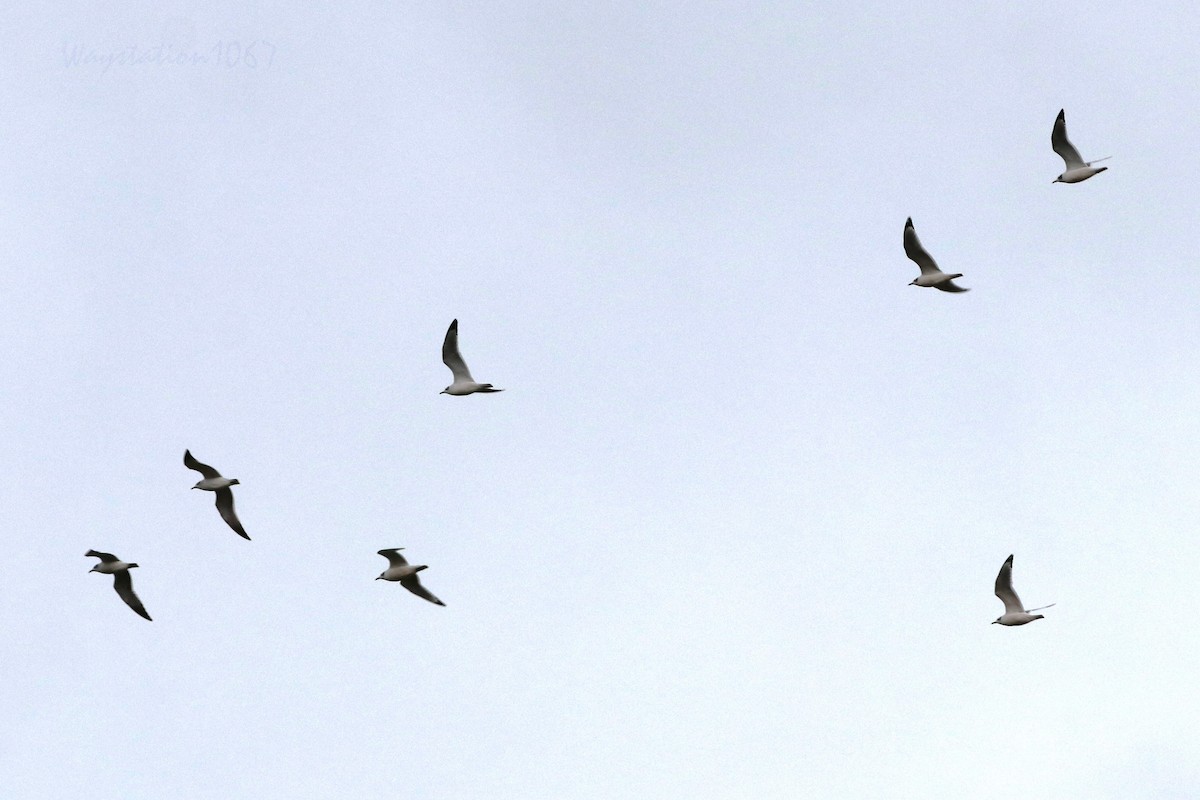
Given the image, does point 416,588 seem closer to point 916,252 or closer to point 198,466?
point 198,466

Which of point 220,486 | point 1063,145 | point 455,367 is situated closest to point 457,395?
point 455,367

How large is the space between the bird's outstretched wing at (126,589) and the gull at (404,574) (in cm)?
642

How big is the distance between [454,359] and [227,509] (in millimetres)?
7187

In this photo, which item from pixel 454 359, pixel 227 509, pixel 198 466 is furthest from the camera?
pixel 454 359

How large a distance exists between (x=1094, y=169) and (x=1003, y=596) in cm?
1147

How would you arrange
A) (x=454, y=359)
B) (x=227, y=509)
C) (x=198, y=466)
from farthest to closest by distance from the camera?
1. (x=454, y=359)
2. (x=227, y=509)
3. (x=198, y=466)

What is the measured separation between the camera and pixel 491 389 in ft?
165

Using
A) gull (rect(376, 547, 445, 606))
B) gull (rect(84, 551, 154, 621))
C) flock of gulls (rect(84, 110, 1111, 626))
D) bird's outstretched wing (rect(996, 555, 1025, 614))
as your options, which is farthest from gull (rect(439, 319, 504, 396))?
bird's outstretched wing (rect(996, 555, 1025, 614))

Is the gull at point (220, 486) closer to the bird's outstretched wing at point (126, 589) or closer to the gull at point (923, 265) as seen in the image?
the bird's outstretched wing at point (126, 589)

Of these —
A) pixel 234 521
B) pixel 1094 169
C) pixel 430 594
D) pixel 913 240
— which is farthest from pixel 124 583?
pixel 1094 169

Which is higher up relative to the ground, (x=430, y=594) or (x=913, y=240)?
(x=913, y=240)

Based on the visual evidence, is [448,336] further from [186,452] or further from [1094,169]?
[1094,169]

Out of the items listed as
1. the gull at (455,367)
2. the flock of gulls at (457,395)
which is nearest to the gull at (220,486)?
the flock of gulls at (457,395)

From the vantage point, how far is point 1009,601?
168ft
